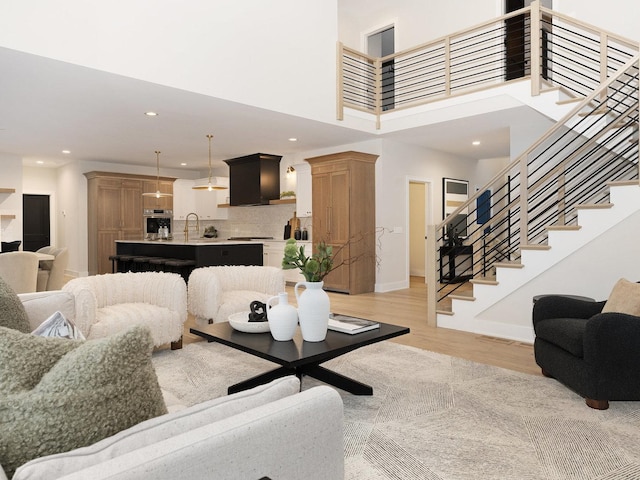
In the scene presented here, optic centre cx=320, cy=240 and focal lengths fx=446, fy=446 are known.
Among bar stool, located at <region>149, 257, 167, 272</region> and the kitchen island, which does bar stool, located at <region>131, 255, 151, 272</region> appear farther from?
bar stool, located at <region>149, 257, 167, 272</region>

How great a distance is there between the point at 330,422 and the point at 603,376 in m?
2.26

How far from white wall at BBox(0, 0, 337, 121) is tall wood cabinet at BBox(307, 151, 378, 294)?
131 cm

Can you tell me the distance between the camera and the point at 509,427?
238 centimetres

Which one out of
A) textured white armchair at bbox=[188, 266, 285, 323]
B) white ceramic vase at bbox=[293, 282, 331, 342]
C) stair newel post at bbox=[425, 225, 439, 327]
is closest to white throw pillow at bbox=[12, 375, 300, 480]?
white ceramic vase at bbox=[293, 282, 331, 342]

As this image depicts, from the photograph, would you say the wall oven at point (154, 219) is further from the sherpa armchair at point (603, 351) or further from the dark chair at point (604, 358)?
the dark chair at point (604, 358)

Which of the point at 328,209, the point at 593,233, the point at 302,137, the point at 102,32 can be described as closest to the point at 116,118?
the point at 102,32

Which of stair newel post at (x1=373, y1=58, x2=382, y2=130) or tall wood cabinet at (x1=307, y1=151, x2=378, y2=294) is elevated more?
stair newel post at (x1=373, y1=58, x2=382, y2=130)

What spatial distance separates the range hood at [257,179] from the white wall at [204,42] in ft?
10.1

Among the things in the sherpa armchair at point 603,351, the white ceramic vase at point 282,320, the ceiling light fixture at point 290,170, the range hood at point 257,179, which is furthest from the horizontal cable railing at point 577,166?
the range hood at point 257,179

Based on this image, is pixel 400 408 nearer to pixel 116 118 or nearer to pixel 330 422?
pixel 330 422

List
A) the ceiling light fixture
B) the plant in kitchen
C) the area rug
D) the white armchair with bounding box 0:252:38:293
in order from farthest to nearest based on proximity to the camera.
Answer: the ceiling light fixture
the white armchair with bounding box 0:252:38:293
the plant in kitchen
the area rug

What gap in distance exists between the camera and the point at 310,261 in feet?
8.18

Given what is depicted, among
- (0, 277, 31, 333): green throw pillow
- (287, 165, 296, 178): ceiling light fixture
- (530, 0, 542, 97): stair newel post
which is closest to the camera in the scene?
(0, 277, 31, 333): green throw pillow

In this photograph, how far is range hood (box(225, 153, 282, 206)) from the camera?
29.3 ft
